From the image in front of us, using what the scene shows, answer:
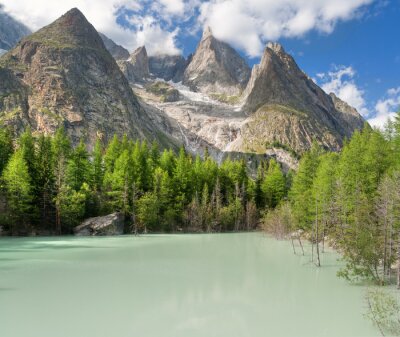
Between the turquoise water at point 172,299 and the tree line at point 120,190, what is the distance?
26916mm

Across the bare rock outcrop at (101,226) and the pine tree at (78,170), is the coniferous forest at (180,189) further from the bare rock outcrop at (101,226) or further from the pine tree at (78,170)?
the bare rock outcrop at (101,226)

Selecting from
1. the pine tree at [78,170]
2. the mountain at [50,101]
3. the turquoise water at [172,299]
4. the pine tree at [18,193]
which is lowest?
the turquoise water at [172,299]

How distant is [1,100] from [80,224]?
127931mm

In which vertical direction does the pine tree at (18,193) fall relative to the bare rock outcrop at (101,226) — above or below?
above

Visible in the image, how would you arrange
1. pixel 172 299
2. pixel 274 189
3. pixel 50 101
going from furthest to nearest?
pixel 50 101, pixel 274 189, pixel 172 299

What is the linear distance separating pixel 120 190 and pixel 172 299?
51.5 m

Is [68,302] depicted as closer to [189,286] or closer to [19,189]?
[189,286]

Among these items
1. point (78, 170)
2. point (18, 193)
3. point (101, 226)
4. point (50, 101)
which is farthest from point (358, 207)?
point (50, 101)

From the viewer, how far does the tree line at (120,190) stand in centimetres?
5916

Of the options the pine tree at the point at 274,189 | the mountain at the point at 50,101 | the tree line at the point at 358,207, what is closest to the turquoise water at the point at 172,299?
the tree line at the point at 358,207

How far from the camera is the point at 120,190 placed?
227ft

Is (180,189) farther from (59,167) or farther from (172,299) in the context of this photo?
(172,299)

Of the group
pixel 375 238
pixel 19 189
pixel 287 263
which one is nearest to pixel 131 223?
pixel 19 189

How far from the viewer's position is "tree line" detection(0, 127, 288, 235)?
5916 cm
